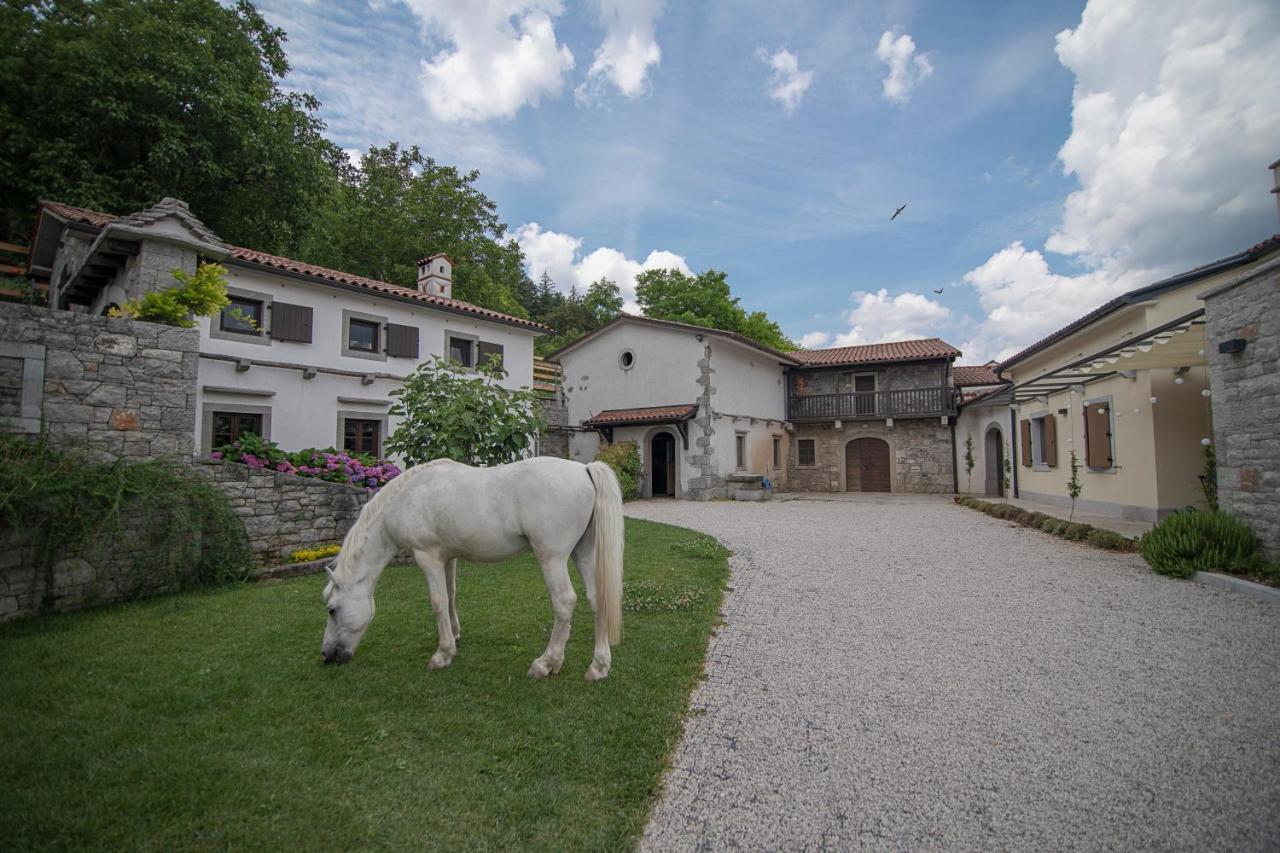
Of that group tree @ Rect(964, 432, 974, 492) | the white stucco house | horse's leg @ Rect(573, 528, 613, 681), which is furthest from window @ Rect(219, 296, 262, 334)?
tree @ Rect(964, 432, 974, 492)

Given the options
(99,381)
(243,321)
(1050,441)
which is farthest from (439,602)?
(1050,441)

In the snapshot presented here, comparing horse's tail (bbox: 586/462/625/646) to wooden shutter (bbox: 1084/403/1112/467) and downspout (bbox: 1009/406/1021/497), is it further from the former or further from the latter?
downspout (bbox: 1009/406/1021/497)

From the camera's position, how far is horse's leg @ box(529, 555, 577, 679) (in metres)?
3.87

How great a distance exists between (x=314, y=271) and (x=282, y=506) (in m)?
8.59

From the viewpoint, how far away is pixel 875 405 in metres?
22.5

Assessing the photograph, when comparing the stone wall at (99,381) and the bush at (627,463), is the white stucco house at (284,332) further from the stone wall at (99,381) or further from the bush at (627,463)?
the bush at (627,463)

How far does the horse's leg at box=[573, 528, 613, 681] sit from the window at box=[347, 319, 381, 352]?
13.0m

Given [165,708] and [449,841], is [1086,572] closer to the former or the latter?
[449,841]

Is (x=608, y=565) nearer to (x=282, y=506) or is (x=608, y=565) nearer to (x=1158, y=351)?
(x=282, y=506)

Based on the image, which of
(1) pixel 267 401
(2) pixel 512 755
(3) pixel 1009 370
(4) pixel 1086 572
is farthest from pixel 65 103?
(3) pixel 1009 370

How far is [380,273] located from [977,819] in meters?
28.7

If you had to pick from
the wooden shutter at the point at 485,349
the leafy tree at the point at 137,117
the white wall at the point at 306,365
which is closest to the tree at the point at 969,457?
the wooden shutter at the point at 485,349

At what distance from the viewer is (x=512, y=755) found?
2.96 metres

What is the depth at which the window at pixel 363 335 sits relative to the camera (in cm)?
1478
